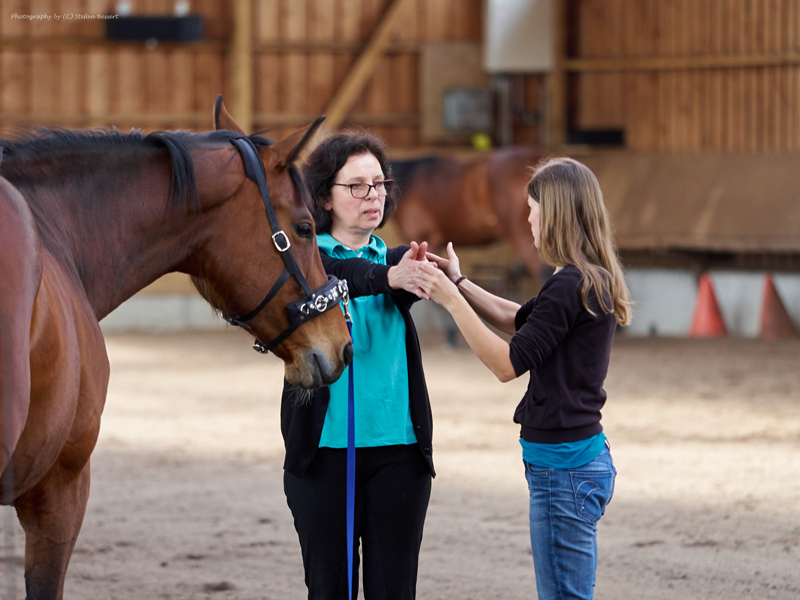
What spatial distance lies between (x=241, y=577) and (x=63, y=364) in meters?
1.77

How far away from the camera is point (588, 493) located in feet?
6.32

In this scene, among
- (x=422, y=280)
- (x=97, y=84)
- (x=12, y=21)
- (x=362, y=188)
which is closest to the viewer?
(x=422, y=280)

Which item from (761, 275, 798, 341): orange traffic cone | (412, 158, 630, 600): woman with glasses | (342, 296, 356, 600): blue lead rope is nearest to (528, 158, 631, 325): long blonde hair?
(412, 158, 630, 600): woman with glasses

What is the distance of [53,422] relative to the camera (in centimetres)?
146

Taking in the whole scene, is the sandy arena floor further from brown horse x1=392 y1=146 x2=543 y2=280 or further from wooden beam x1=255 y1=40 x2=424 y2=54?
wooden beam x1=255 y1=40 x2=424 y2=54

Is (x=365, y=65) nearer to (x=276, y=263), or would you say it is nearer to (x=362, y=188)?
(x=362, y=188)

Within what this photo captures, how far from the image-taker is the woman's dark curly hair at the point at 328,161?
6.70 ft

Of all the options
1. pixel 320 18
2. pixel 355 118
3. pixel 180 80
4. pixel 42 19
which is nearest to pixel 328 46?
pixel 320 18

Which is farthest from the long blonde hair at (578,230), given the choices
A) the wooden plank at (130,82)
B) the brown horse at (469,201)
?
the wooden plank at (130,82)

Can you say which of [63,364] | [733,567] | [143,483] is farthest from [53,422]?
[143,483]

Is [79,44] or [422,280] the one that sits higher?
[79,44]

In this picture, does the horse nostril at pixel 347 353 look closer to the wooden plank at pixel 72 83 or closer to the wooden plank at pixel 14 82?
the wooden plank at pixel 72 83

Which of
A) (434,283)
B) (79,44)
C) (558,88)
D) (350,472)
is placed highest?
(79,44)

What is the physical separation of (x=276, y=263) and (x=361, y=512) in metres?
0.61
